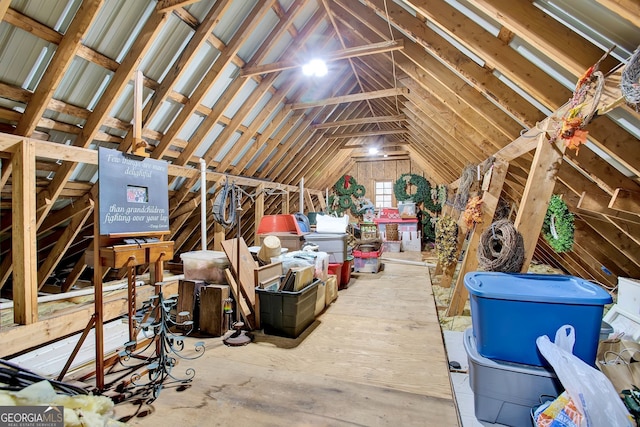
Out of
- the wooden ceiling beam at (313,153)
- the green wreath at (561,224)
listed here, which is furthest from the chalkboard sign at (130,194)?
the wooden ceiling beam at (313,153)

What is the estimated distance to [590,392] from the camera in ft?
4.01

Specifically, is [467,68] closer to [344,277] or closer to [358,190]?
[344,277]

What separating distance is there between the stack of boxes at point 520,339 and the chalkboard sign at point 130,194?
2306 mm

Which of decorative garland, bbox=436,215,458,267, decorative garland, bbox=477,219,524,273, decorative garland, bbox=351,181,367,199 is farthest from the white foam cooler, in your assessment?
Result: decorative garland, bbox=351,181,367,199

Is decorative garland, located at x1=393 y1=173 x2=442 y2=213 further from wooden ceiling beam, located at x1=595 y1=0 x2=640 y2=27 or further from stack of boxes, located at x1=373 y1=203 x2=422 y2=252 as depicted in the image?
wooden ceiling beam, located at x1=595 y1=0 x2=640 y2=27

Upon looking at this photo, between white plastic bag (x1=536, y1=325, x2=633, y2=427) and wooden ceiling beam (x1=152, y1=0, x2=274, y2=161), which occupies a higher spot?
wooden ceiling beam (x1=152, y1=0, x2=274, y2=161)

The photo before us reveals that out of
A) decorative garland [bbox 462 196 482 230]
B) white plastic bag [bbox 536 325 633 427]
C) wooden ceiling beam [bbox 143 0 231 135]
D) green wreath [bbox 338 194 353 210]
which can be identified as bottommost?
white plastic bag [bbox 536 325 633 427]

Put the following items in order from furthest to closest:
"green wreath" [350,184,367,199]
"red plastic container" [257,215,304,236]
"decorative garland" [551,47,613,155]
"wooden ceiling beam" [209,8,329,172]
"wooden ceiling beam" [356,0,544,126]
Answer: "green wreath" [350,184,367,199]
"red plastic container" [257,215,304,236]
"wooden ceiling beam" [209,8,329,172]
"wooden ceiling beam" [356,0,544,126]
"decorative garland" [551,47,613,155]

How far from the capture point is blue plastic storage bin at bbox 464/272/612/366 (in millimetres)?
1505

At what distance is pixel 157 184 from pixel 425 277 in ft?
15.0

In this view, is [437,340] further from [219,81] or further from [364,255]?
[219,81]

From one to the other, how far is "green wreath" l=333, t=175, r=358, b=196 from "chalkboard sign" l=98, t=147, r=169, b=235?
28.9 feet

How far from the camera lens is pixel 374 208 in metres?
10.7

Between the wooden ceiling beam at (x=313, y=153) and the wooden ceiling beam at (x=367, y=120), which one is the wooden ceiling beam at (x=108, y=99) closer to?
the wooden ceiling beam at (x=313, y=153)
